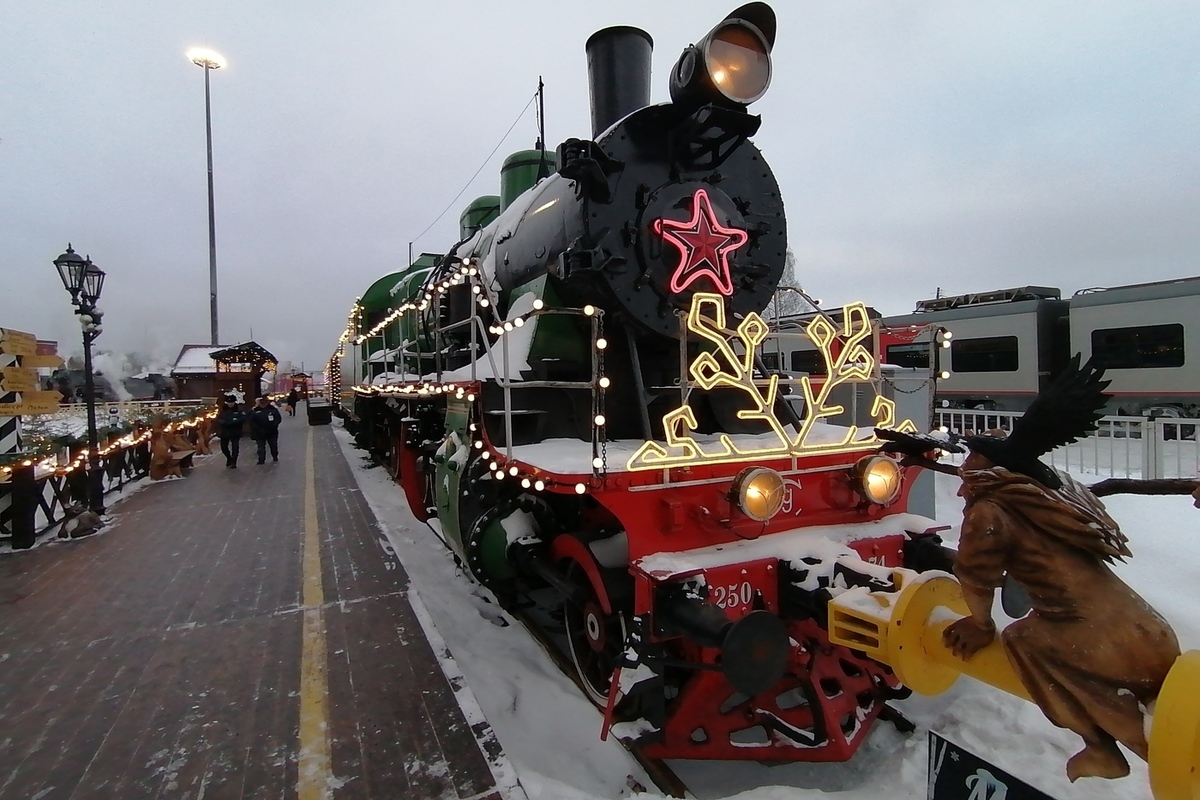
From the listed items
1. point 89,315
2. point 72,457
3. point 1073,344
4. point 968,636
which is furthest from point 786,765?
point 1073,344

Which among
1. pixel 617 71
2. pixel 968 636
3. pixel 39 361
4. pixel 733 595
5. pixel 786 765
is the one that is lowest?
pixel 786 765

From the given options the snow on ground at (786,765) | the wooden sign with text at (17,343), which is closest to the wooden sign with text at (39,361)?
the wooden sign with text at (17,343)

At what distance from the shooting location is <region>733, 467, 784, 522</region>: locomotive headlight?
3225 millimetres

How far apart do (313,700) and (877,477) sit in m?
3.65

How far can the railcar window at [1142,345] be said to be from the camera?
13094mm

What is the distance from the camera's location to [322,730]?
3453mm

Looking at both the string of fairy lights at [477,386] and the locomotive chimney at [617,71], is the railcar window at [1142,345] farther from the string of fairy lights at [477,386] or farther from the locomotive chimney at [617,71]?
the string of fairy lights at [477,386]

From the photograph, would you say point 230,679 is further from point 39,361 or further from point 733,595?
point 39,361

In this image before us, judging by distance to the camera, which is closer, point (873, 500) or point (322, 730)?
point (322, 730)

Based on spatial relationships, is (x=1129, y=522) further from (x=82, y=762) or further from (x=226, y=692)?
(x=82, y=762)

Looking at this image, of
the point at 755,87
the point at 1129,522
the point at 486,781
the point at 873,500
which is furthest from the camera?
the point at 1129,522

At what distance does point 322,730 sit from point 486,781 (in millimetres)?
1085

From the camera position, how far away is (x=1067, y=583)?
72.9 inches

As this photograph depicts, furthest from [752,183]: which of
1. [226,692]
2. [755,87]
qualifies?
[226,692]
